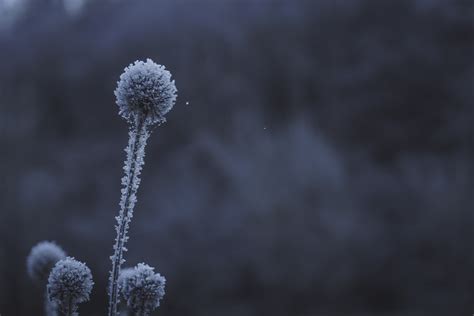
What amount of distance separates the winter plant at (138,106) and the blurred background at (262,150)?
4.07 m

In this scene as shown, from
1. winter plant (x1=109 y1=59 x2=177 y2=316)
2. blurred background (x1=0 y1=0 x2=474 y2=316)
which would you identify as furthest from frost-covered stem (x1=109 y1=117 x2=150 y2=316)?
blurred background (x1=0 y1=0 x2=474 y2=316)

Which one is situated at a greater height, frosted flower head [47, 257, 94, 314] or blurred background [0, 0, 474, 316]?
blurred background [0, 0, 474, 316]

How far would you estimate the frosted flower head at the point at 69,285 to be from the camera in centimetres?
43

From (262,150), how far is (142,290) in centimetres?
474

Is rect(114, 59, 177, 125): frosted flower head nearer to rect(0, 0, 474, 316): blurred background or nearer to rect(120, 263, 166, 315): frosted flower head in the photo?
rect(120, 263, 166, 315): frosted flower head

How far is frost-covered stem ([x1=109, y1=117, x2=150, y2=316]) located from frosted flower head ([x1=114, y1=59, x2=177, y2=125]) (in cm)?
1

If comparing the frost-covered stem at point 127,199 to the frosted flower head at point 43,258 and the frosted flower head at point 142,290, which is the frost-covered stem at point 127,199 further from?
the frosted flower head at point 43,258

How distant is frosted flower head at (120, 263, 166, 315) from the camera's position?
0.45 meters

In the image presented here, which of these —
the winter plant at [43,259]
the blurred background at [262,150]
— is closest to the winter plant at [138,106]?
the winter plant at [43,259]

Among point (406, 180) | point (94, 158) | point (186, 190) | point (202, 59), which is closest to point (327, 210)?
point (406, 180)

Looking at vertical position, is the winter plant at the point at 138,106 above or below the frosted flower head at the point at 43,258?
above

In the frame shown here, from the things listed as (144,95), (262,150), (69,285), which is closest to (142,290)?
(69,285)

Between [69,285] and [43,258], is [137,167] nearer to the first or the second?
[69,285]

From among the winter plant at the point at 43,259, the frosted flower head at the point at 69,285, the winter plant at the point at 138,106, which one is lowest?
the frosted flower head at the point at 69,285
